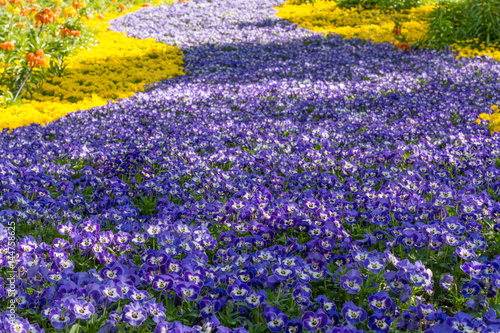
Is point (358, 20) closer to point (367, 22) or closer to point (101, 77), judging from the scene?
point (367, 22)

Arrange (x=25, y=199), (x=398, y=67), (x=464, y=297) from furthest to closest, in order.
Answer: (x=398, y=67), (x=25, y=199), (x=464, y=297)

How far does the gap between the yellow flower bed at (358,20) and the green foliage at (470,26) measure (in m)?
0.72

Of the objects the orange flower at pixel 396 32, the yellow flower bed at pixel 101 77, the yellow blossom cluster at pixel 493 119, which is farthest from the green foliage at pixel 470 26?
the yellow flower bed at pixel 101 77

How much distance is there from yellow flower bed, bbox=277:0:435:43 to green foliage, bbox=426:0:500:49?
72 cm

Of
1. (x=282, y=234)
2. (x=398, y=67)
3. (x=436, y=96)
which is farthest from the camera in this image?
(x=398, y=67)

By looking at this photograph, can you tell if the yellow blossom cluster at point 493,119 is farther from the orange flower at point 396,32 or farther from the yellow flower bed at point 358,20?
the orange flower at point 396,32

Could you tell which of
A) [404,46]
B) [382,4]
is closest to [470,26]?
[404,46]

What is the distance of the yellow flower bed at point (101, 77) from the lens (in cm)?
854

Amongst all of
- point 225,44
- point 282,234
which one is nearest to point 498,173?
point 282,234

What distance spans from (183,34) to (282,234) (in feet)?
51.3

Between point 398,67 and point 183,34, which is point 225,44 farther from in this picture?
point 398,67

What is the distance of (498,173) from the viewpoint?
4566 mm

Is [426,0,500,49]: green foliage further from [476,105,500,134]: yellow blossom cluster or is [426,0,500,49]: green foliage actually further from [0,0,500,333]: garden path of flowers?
[476,105,500,134]: yellow blossom cluster

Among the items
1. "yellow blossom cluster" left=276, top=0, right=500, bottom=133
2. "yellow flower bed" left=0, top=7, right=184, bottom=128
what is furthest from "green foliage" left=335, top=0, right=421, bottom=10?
"yellow flower bed" left=0, top=7, right=184, bottom=128
